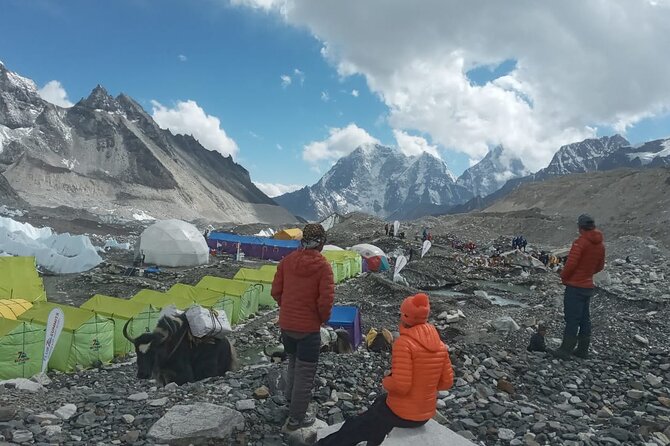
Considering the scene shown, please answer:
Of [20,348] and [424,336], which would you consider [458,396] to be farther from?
[20,348]

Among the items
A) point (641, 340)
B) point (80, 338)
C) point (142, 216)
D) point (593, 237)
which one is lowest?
point (80, 338)

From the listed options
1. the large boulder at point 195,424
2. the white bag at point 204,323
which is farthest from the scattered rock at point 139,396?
the white bag at point 204,323

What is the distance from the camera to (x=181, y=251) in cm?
2802

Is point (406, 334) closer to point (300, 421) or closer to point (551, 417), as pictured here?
point (300, 421)

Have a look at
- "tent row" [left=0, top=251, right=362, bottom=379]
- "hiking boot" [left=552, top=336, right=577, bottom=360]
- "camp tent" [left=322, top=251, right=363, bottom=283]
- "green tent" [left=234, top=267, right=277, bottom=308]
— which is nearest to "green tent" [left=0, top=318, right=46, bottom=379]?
"tent row" [left=0, top=251, right=362, bottom=379]

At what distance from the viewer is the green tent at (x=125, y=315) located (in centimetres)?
1093

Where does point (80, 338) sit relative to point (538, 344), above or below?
below

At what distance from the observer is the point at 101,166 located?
423 feet

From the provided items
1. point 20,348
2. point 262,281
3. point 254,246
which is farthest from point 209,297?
point 254,246

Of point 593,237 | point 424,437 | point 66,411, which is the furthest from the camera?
point 593,237

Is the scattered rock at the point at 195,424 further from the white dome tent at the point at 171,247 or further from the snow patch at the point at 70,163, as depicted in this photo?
the snow patch at the point at 70,163

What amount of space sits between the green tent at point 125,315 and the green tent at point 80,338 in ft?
0.94

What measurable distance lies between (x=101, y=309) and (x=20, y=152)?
125494 mm

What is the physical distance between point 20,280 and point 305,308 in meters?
15.3
